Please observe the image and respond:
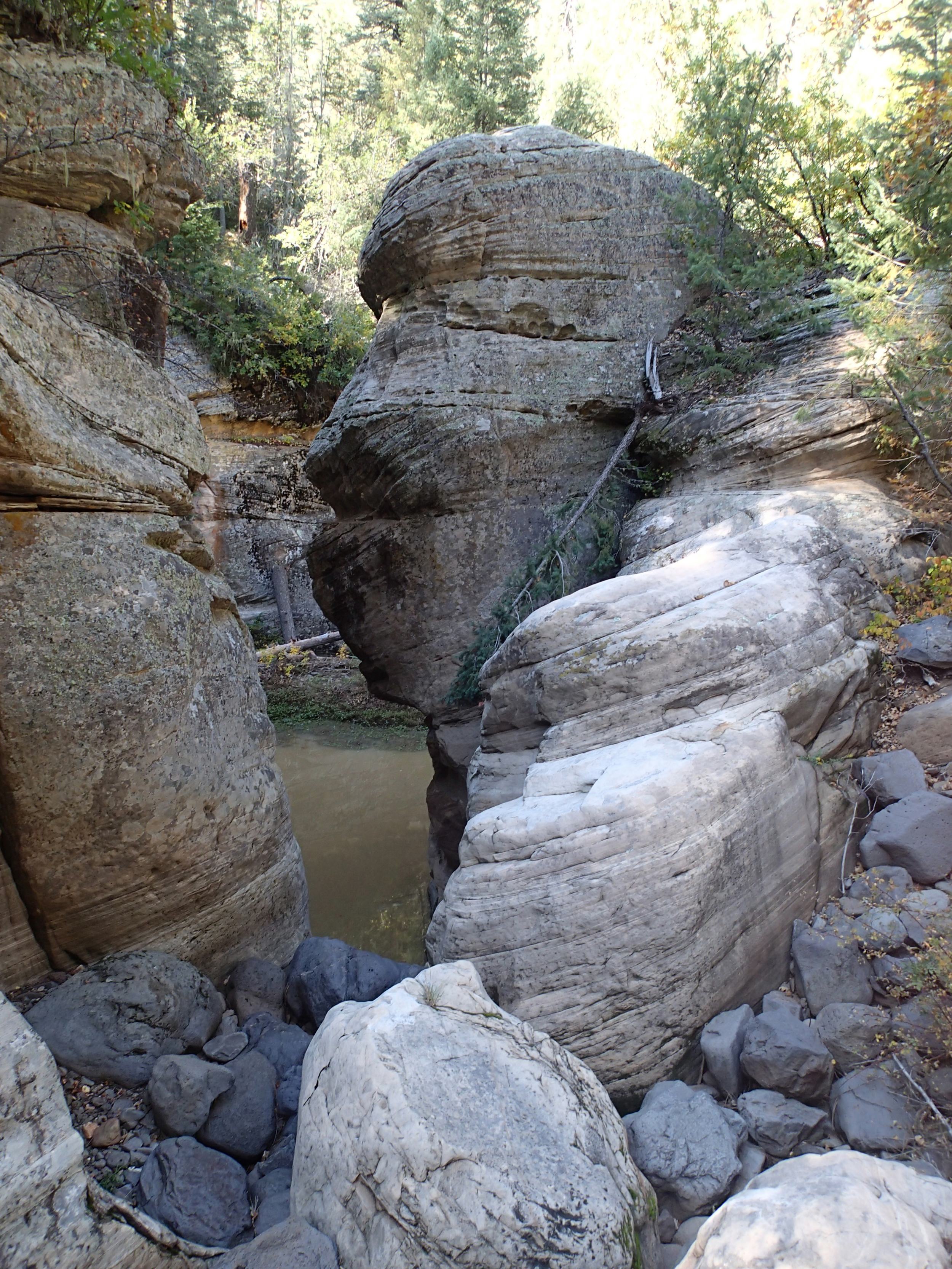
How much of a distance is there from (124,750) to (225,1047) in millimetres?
1992

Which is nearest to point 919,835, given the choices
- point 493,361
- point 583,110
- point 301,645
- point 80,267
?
point 80,267

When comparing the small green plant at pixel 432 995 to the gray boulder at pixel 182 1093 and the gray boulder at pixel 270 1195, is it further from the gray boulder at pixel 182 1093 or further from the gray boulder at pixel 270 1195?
the gray boulder at pixel 182 1093

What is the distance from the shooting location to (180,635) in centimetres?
515

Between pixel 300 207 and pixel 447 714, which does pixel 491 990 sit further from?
pixel 300 207

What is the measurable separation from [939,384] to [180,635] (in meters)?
6.43

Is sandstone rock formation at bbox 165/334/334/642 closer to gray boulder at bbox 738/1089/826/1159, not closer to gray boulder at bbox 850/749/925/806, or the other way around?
gray boulder at bbox 850/749/925/806

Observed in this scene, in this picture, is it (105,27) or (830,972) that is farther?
(105,27)

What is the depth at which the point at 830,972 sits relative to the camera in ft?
13.5

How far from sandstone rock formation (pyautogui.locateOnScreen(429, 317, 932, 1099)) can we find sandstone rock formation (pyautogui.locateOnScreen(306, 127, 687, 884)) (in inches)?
127

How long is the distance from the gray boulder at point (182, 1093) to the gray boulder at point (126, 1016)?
235mm

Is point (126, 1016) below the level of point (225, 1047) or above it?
above

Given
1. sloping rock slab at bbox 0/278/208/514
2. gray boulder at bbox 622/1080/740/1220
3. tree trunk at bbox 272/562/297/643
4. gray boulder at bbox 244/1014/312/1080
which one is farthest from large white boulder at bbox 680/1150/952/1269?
tree trunk at bbox 272/562/297/643

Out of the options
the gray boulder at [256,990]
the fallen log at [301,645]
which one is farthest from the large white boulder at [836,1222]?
the fallen log at [301,645]

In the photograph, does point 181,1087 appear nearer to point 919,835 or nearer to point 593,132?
point 919,835
